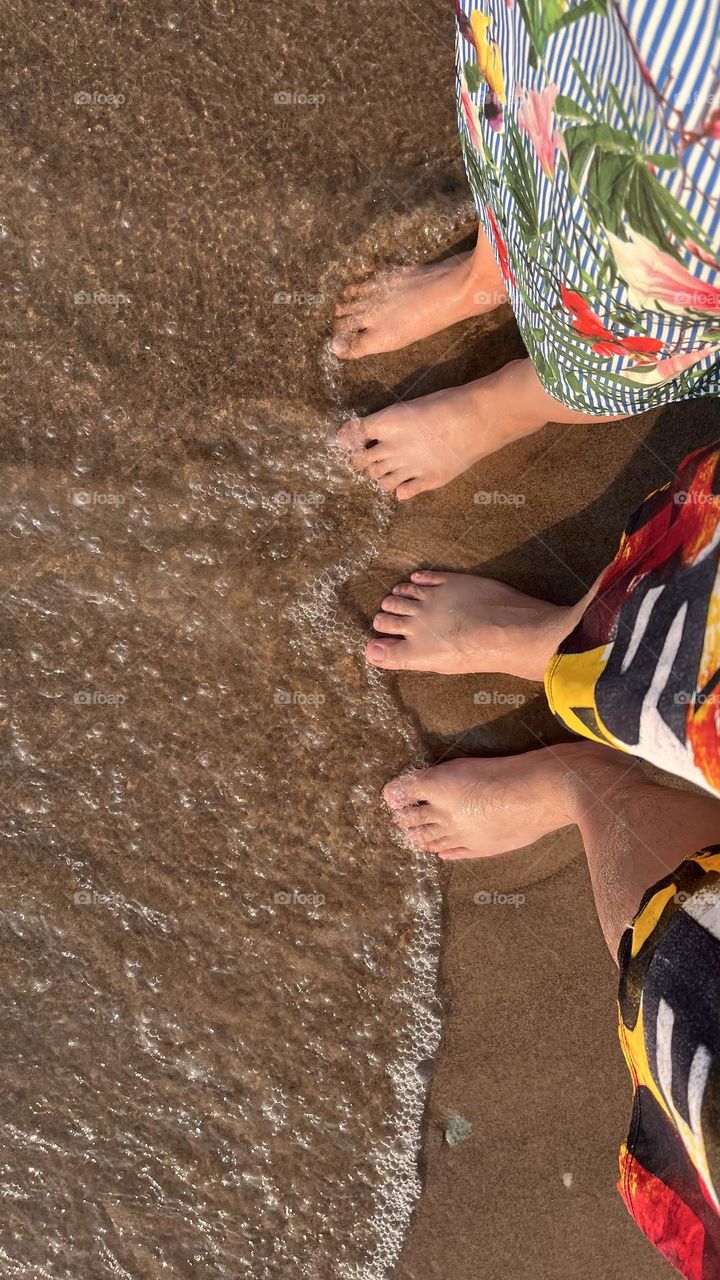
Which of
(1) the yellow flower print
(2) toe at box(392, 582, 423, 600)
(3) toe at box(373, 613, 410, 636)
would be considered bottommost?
(3) toe at box(373, 613, 410, 636)

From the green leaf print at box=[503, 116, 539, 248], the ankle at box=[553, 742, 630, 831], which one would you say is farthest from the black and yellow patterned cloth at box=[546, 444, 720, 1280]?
the green leaf print at box=[503, 116, 539, 248]

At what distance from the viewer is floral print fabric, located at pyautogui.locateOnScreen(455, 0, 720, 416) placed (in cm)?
69

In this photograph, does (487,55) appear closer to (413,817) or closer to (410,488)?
(410,488)

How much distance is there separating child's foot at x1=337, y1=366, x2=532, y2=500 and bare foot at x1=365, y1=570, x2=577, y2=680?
23 centimetres

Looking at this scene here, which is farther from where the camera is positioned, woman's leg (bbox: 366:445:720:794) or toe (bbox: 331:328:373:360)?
toe (bbox: 331:328:373:360)

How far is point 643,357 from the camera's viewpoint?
1051 millimetres

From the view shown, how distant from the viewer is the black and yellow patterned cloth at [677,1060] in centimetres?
106

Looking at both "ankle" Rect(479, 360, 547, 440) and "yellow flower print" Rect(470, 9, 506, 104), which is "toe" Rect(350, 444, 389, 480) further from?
"yellow flower print" Rect(470, 9, 506, 104)

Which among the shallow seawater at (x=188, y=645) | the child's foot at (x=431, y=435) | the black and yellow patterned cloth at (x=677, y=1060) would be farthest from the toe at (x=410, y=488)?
the black and yellow patterned cloth at (x=677, y=1060)

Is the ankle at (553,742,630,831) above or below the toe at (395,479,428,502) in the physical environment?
below

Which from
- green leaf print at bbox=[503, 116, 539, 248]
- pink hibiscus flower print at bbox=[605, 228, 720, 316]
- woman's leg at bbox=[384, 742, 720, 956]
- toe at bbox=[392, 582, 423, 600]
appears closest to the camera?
pink hibiscus flower print at bbox=[605, 228, 720, 316]

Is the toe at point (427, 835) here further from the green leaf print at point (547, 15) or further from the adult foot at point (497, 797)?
the green leaf print at point (547, 15)

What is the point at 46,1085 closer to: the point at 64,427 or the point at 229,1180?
the point at 229,1180

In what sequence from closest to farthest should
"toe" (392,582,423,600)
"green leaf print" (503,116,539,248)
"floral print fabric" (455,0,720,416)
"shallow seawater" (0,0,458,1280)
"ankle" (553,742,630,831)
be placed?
"floral print fabric" (455,0,720,416), "green leaf print" (503,116,539,248), "ankle" (553,742,630,831), "shallow seawater" (0,0,458,1280), "toe" (392,582,423,600)
